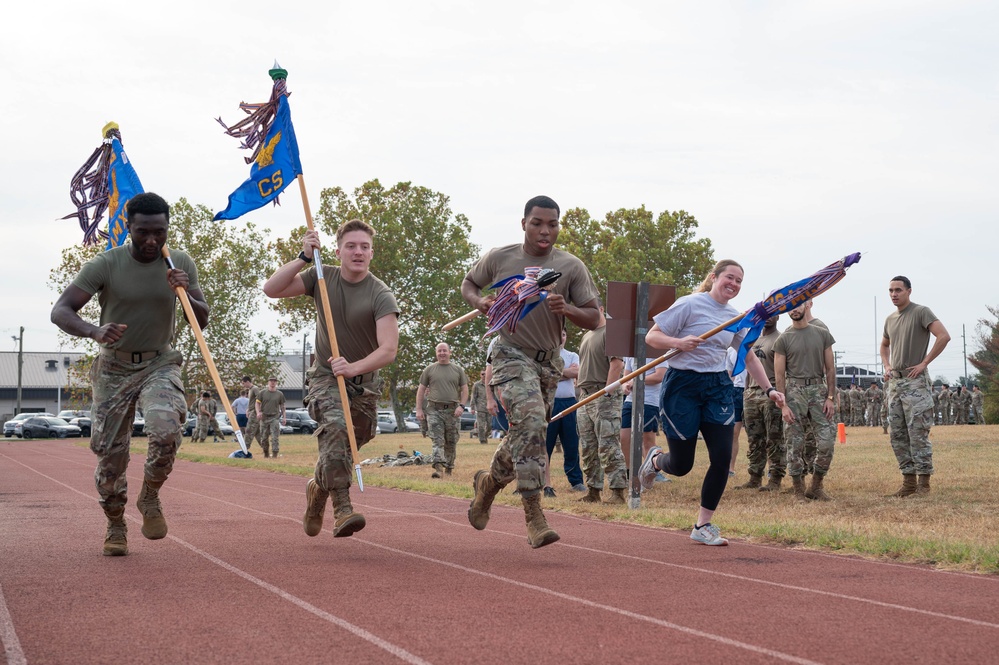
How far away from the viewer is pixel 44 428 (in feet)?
178

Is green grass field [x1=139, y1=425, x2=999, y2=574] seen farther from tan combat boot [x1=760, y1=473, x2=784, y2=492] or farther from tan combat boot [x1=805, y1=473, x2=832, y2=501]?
tan combat boot [x1=760, y1=473, x2=784, y2=492]

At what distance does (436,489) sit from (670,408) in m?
5.91

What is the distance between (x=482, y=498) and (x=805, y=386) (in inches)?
214

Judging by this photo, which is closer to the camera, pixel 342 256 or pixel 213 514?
pixel 342 256

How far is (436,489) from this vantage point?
44.2 ft

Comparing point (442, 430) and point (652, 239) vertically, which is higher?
point (652, 239)

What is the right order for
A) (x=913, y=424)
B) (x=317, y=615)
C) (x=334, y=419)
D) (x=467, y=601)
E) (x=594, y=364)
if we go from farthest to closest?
(x=594, y=364), (x=913, y=424), (x=334, y=419), (x=467, y=601), (x=317, y=615)

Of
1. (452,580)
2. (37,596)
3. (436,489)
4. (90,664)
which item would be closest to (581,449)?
(436,489)

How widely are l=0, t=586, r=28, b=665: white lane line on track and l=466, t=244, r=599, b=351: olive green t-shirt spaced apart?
3.54 m

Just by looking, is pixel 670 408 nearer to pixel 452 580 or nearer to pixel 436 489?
pixel 452 580

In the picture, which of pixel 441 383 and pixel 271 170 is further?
pixel 441 383

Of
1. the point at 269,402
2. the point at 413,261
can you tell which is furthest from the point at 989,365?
the point at 269,402

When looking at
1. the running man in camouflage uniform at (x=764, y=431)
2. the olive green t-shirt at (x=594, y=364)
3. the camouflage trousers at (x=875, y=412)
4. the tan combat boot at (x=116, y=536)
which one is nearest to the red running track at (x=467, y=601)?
the tan combat boot at (x=116, y=536)

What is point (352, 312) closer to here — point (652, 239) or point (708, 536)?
point (708, 536)
